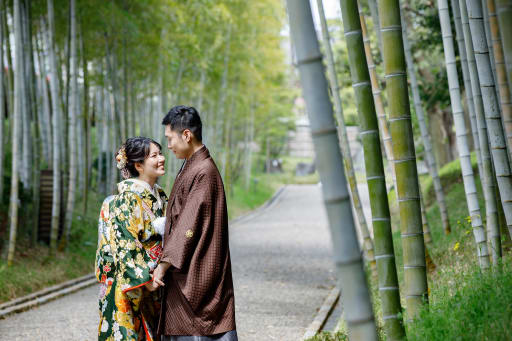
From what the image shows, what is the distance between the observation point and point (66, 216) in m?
8.48

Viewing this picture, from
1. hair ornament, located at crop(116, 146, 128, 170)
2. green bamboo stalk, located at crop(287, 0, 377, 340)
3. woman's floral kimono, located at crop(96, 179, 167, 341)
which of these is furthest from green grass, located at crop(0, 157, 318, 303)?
green bamboo stalk, located at crop(287, 0, 377, 340)

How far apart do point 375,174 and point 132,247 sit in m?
1.21

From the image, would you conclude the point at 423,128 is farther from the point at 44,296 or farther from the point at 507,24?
the point at 507,24

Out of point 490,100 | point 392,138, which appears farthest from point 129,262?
point 490,100

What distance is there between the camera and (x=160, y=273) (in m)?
3.06

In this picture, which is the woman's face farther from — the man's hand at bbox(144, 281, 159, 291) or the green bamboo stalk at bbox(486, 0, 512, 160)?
the green bamboo stalk at bbox(486, 0, 512, 160)

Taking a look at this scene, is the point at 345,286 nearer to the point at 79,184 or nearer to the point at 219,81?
the point at 79,184

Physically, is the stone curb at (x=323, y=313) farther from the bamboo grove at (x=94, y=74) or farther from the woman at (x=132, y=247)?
the bamboo grove at (x=94, y=74)

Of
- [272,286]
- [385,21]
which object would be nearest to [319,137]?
[385,21]

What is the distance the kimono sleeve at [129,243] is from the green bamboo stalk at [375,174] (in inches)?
43.9

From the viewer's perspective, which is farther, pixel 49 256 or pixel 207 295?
pixel 49 256

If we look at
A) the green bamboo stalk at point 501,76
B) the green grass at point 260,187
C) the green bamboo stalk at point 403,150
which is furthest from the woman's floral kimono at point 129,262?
the green grass at point 260,187

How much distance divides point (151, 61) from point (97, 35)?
1547 mm

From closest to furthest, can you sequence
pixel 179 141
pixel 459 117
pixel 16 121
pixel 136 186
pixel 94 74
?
pixel 179 141 < pixel 136 186 < pixel 459 117 < pixel 16 121 < pixel 94 74
